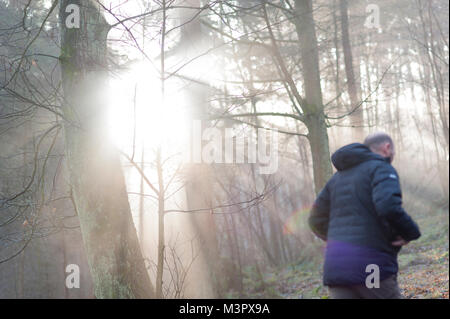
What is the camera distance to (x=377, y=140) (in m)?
3.33

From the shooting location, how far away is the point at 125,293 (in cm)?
471

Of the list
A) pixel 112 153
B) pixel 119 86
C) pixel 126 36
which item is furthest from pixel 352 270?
pixel 119 86

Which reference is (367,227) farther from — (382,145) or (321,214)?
(382,145)

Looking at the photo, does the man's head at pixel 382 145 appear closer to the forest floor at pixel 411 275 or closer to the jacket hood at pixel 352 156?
the jacket hood at pixel 352 156

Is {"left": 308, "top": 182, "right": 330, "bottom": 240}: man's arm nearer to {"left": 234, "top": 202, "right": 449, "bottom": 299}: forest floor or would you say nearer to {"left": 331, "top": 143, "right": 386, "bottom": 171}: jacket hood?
{"left": 331, "top": 143, "right": 386, "bottom": 171}: jacket hood

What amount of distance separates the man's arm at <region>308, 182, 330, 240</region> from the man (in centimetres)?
13

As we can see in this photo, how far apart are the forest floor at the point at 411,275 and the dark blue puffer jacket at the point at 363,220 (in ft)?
16.3

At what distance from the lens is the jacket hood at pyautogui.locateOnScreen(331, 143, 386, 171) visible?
3221 millimetres

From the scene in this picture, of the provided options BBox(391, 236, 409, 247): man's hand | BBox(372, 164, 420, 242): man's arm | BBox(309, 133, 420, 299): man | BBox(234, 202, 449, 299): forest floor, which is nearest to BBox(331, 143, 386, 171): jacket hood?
BBox(309, 133, 420, 299): man

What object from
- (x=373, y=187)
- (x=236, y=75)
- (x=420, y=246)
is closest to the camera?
(x=373, y=187)

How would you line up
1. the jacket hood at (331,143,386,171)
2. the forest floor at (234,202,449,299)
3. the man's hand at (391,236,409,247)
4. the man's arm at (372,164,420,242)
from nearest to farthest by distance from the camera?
the man's arm at (372,164,420,242) < the man's hand at (391,236,409,247) < the jacket hood at (331,143,386,171) < the forest floor at (234,202,449,299)
